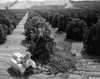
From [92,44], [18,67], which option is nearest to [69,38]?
[92,44]

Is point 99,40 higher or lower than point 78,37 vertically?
higher

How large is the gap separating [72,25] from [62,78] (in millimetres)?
11117

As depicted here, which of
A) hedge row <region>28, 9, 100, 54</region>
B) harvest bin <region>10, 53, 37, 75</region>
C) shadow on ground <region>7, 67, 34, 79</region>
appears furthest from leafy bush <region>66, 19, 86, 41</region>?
shadow on ground <region>7, 67, 34, 79</region>

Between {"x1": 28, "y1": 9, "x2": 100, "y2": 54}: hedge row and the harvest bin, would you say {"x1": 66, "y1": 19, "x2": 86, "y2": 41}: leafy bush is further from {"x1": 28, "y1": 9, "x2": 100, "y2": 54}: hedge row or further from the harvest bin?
the harvest bin

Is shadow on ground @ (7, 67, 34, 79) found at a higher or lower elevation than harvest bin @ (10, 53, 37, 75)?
lower

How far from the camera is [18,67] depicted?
977cm

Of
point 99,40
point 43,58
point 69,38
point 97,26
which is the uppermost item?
point 97,26

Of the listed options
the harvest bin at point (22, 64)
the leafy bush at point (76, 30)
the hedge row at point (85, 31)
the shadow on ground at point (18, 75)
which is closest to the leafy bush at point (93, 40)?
the hedge row at point (85, 31)

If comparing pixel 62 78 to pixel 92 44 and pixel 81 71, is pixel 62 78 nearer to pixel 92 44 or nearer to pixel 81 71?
pixel 81 71

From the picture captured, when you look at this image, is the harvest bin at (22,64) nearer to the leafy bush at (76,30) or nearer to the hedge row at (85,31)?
the hedge row at (85,31)

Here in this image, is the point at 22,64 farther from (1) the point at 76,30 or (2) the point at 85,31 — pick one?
(1) the point at 76,30

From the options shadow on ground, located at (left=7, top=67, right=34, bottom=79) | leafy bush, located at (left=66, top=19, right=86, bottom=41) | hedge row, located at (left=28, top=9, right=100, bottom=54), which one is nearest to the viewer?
shadow on ground, located at (left=7, top=67, right=34, bottom=79)

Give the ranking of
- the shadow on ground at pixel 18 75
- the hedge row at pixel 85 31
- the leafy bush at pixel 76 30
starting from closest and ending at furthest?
the shadow on ground at pixel 18 75, the hedge row at pixel 85 31, the leafy bush at pixel 76 30

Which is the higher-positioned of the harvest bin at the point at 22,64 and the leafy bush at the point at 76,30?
the harvest bin at the point at 22,64
